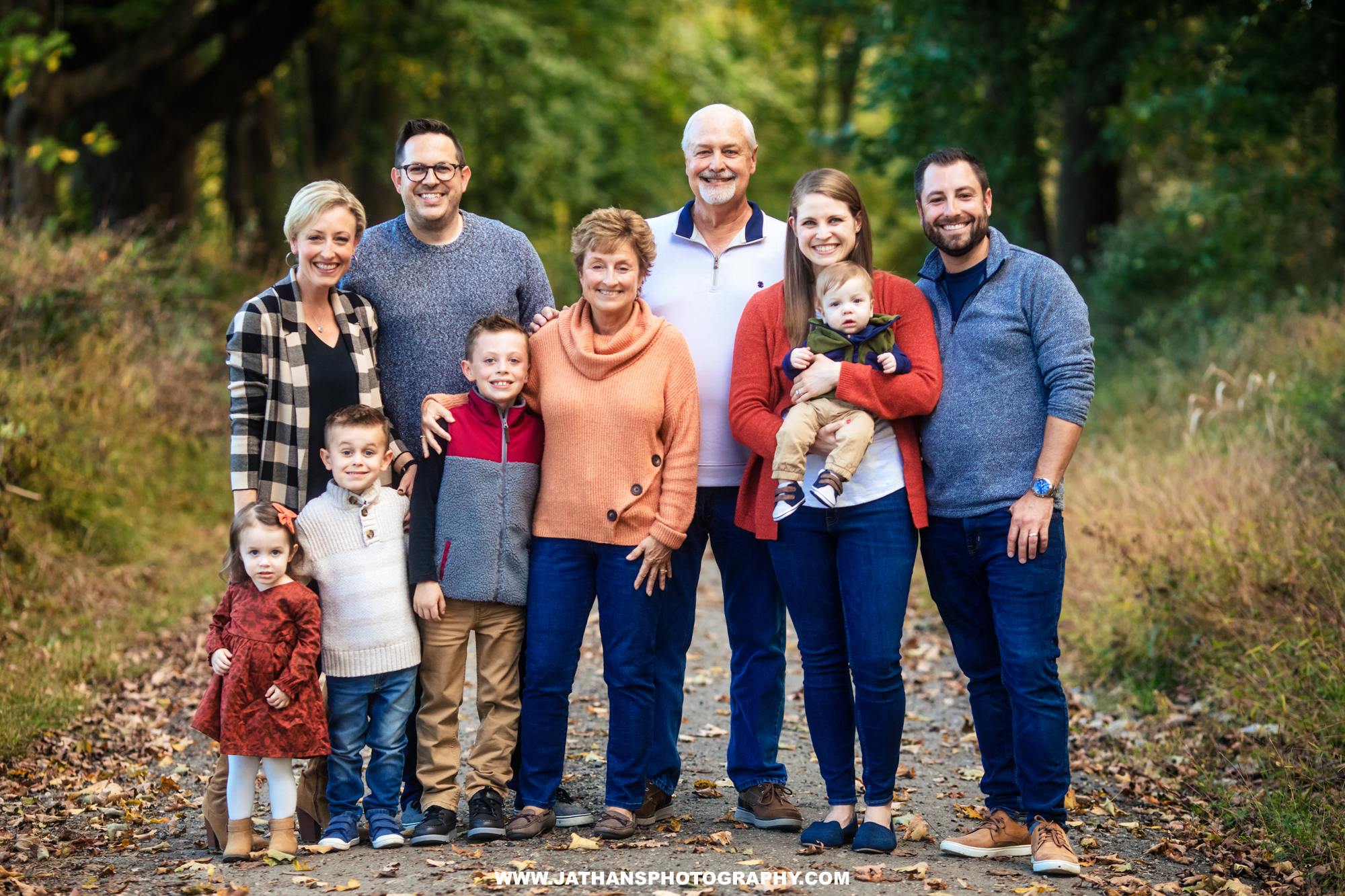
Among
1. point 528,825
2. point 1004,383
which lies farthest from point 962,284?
point 528,825

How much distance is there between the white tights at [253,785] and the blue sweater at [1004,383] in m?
2.49

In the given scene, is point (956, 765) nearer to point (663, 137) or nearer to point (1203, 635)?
point (1203, 635)

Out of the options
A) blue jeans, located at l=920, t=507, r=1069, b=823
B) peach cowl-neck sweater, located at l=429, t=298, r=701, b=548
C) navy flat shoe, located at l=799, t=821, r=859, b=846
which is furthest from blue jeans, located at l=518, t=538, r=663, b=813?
blue jeans, located at l=920, t=507, r=1069, b=823

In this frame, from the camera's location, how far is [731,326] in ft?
15.3

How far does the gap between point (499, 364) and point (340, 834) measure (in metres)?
1.80

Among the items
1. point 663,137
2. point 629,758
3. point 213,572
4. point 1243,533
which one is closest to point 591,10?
point 663,137

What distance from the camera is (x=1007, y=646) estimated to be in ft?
13.9

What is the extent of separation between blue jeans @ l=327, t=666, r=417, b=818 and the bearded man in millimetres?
2016

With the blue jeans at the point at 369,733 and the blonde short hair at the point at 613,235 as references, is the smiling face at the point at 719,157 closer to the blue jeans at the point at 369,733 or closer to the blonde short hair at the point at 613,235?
the blonde short hair at the point at 613,235

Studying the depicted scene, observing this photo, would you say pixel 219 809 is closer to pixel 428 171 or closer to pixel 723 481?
pixel 723 481

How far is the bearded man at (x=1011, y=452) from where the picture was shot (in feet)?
13.8

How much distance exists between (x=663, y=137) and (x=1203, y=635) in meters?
20.2

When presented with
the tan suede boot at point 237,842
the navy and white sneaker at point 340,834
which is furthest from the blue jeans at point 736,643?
the tan suede boot at point 237,842

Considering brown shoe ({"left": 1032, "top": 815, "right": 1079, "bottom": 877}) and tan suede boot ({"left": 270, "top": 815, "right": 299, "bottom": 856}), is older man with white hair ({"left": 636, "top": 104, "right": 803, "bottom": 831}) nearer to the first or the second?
brown shoe ({"left": 1032, "top": 815, "right": 1079, "bottom": 877})
